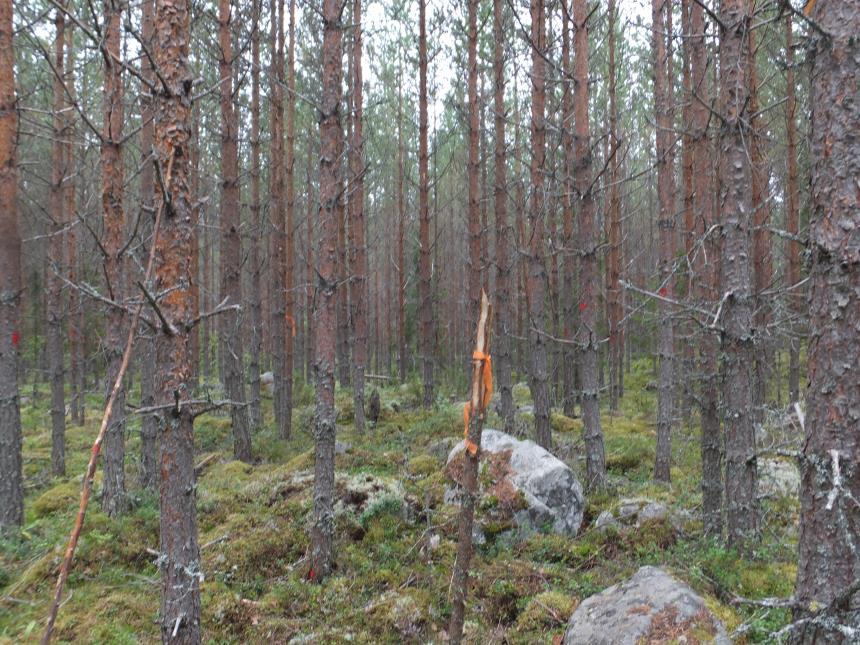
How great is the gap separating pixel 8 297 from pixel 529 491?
7079 mm

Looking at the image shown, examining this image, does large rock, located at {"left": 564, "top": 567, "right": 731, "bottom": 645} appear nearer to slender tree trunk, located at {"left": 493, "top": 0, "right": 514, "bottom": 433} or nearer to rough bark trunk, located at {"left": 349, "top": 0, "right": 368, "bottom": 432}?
slender tree trunk, located at {"left": 493, "top": 0, "right": 514, "bottom": 433}

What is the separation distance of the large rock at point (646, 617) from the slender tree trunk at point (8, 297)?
6.98 metres

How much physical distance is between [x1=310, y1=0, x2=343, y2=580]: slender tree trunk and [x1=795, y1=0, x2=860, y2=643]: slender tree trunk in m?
4.48

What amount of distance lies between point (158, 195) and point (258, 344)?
9.84 m

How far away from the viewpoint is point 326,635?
16.2 feet

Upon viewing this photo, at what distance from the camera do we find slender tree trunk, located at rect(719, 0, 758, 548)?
5.21m

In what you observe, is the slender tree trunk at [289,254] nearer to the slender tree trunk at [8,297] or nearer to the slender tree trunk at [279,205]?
the slender tree trunk at [279,205]

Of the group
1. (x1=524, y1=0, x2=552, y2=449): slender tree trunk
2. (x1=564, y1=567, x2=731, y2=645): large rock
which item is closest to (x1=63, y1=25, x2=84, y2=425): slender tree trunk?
(x1=524, y1=0, x2=552, y2=449): slender tree trunk

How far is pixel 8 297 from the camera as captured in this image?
718cm

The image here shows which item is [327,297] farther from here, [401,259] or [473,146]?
[401,259]

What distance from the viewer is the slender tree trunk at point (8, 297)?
7.11 m

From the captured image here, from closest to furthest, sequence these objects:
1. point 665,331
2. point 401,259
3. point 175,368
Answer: point 175,368
point 665,331
point 401,259

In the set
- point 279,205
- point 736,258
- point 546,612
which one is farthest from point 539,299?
point 279,205

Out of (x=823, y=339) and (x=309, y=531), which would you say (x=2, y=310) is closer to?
(x=309, y=531)
